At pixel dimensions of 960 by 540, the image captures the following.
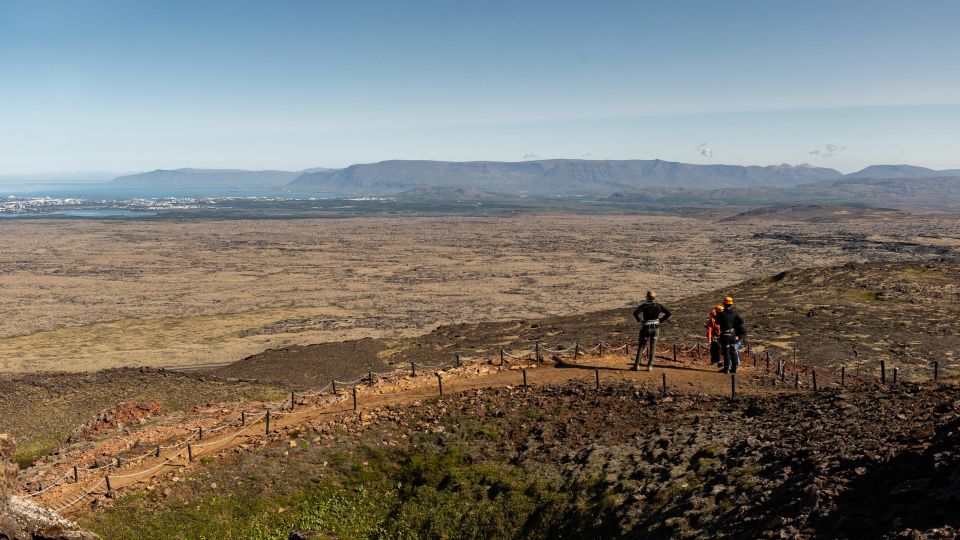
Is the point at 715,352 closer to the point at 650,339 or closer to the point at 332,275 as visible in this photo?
the point at 650,339

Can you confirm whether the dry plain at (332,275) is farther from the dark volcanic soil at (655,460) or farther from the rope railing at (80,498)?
the dark volcanic soil at (655,460)

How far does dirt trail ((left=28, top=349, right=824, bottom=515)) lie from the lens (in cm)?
1711

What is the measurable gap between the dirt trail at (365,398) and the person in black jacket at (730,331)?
2.41ft

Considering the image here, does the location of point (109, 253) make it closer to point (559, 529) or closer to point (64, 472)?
point (64, 472)

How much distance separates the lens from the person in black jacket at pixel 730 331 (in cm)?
1991

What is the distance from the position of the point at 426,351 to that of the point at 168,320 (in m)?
33.0

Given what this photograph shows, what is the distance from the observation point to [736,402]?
58.2 ft

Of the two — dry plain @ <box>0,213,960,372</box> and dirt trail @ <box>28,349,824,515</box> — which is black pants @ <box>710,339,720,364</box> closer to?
dirt trail @ <box>28,349,824,515</box>

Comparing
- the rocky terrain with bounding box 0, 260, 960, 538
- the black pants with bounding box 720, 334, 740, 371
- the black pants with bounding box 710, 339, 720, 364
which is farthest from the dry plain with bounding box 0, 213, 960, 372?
the black pants with bounding box 720, 334, 740, 371

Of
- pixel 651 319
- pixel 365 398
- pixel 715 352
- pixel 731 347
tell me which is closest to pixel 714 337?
pixel 715 352

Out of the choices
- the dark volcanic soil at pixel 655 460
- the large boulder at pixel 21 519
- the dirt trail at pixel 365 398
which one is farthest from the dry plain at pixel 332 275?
the large boulder at pixel 21 519

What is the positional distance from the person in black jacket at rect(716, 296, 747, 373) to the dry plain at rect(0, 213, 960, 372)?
124ft

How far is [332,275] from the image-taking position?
91938 mm

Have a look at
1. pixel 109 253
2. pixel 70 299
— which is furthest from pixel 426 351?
pixel 109 253
